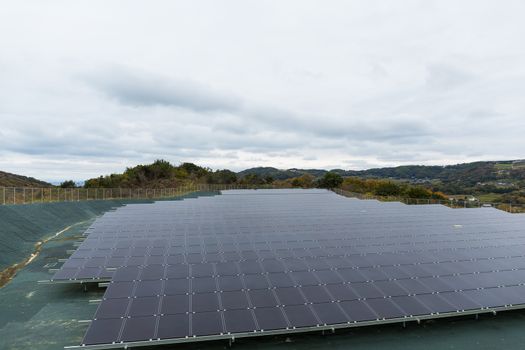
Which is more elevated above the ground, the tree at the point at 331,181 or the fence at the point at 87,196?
the tree at the point at 331,181

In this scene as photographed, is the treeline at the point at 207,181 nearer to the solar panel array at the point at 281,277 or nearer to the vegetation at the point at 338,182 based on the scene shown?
the vegetation at the point at 338,182

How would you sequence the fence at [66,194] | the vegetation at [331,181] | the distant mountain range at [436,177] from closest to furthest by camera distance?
the fence at [66,194]
the distant mountain range at [436,177]
the vegetation at [331,181]

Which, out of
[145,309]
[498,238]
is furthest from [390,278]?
[498,238]

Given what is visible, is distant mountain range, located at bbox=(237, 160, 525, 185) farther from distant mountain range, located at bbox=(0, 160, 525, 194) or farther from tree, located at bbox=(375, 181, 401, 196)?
tree, located at bbox=(375, 181, 401, 196)

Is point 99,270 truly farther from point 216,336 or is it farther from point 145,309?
point 216,336

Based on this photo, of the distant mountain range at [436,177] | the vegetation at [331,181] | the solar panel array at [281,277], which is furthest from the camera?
the vegetation at [331,181]

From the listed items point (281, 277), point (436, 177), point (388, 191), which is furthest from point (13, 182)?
point (436, 177)

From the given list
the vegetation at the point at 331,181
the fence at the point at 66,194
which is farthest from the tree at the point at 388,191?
the fence at the point at 66,194

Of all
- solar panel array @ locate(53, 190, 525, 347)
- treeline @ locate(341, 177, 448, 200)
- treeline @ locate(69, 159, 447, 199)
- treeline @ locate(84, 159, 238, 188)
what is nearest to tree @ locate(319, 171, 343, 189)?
treeline @ locate(69, 159, 447, 199)

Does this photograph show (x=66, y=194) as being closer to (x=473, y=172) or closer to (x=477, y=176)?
(x=477, y=176)
